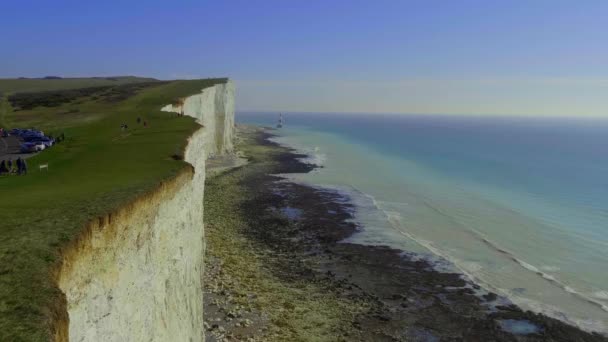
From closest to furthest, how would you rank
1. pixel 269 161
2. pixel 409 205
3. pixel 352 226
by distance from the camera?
pixel 352 226 → pixel 409 205 → pixel 269 161

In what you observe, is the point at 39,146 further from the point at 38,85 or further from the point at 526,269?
the point at 38,85

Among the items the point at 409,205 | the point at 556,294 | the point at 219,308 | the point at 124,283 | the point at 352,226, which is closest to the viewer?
the point at 124,283

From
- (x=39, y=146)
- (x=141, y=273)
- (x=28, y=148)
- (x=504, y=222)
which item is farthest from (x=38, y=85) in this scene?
(x=141, y=273)

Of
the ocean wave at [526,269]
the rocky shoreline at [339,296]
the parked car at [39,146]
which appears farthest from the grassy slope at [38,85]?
the ocean wave at [526,269]

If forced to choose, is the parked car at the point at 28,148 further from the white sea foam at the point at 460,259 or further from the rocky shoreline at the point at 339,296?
the white sea foam at the point at 460,259

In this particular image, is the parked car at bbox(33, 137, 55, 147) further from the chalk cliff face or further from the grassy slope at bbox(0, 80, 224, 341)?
the chalk cliff face

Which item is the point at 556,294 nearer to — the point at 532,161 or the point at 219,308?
the point at 219,308

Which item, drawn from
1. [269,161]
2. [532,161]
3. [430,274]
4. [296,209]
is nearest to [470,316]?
[430,274]
